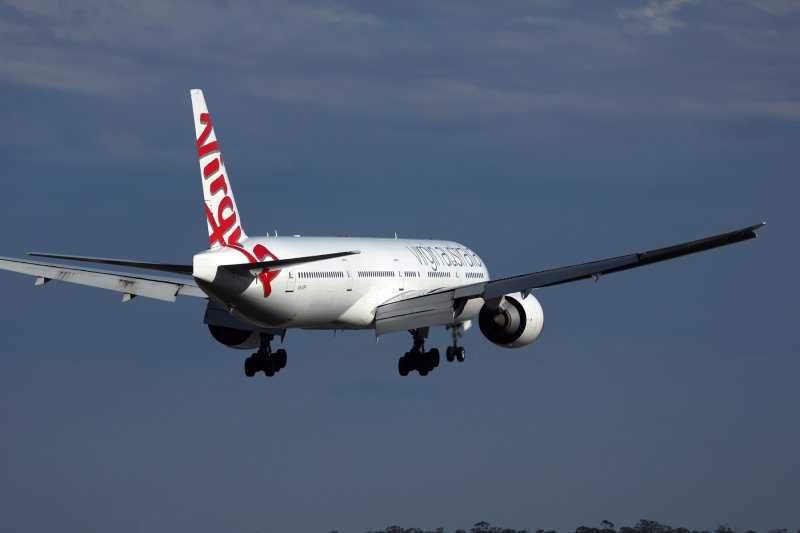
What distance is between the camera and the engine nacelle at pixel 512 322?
5166 centimetres

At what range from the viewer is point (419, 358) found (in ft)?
182

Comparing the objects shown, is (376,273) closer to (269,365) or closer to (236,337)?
(269,365)

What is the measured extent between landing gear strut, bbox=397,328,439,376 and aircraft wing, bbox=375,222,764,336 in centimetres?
213

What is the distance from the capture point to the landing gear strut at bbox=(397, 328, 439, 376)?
55.3m

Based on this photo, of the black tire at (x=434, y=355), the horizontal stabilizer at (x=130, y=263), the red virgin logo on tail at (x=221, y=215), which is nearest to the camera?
the horizontal stabilizer at (x=130, y=263)

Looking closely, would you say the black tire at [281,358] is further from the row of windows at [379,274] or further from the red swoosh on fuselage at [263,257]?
the red swoosh on fuselage at [263,257]

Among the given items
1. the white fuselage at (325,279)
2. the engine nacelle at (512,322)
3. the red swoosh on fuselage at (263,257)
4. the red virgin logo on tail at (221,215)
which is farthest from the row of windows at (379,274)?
the engine nacelle at (512,322)

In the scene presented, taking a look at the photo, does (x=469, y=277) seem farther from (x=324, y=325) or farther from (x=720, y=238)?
(x=720, y=238)

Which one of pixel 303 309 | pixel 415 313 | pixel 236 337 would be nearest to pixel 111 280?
pixel 236 337

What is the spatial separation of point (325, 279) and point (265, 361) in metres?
6.69

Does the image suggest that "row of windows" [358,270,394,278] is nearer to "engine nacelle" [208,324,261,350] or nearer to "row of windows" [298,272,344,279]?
"row of windows" [298,272,344,279]

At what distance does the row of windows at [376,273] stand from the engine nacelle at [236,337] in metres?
4.99

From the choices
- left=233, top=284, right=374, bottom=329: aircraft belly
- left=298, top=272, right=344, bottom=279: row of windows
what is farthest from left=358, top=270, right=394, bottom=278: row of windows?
left=298, top=272, right=344, bottom=279: row of windows

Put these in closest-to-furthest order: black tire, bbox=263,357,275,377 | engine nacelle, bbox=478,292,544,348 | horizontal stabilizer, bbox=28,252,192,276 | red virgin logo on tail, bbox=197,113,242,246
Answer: horizontal stabilizer, bbox=28,252,192,276 → red virgin logo on tail, bbox=197,113,242,246 → engine nacelle, bbox=478,292,544,348 → black tire, bbox=263,357,275,377
